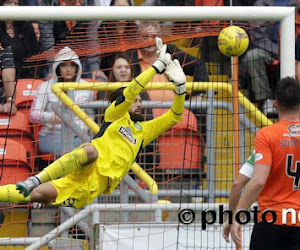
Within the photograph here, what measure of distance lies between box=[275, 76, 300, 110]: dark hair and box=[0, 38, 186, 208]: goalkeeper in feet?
5.05

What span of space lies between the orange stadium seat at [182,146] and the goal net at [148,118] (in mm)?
12

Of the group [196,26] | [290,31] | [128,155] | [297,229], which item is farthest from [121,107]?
[297,229]

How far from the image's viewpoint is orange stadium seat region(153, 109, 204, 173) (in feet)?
30.2

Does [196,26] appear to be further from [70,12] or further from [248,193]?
[248,193]

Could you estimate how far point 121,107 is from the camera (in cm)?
800

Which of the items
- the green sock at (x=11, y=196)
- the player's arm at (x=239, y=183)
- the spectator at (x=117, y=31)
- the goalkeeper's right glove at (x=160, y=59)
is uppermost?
the spectator at (x=117, y=31)

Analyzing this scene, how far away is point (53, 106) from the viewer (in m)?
9.31

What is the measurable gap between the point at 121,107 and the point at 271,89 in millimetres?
2352

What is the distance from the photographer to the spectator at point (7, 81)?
323 inches

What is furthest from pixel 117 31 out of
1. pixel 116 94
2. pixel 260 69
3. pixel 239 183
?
pixel 239 183

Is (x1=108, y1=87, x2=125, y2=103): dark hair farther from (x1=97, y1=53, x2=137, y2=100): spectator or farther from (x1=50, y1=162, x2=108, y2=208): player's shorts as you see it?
(x1=97, y1=53, x2=137, y2=100): spectator

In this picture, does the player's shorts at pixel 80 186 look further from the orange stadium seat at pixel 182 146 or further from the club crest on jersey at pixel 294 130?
the club crest on jersey at pixel 294 130

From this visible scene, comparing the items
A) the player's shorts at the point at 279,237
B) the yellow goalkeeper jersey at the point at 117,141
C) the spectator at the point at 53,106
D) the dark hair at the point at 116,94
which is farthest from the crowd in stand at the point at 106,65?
the player's shorts at the point at 279,237

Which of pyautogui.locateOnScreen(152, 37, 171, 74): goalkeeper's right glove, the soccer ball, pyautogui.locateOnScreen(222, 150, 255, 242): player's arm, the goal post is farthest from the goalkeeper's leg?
pyautogui.locateOnScreen(222, 150, 255, 242): player's arm
